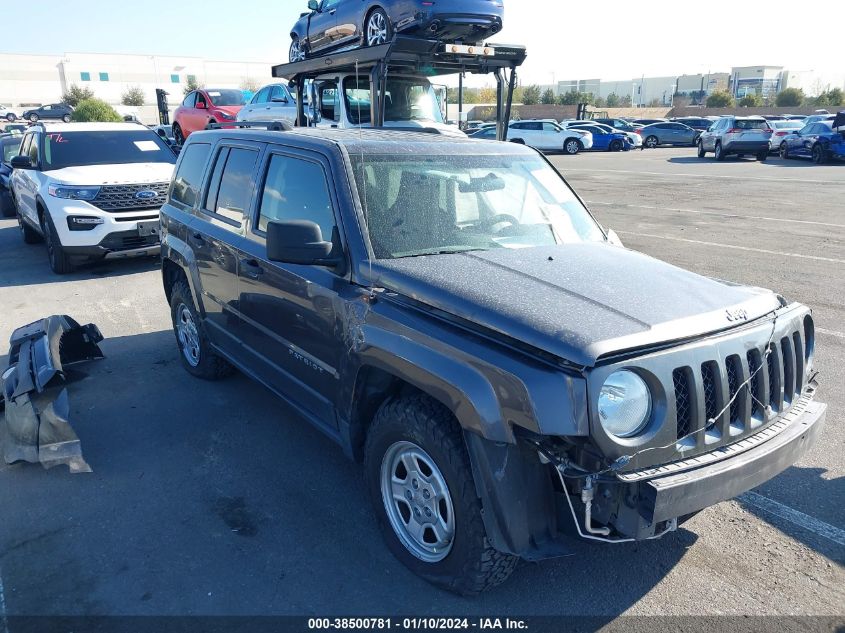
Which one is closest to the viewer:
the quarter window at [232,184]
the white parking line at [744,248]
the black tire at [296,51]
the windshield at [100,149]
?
the quarter window at [232,184]

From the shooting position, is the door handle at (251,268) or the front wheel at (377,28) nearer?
the door handle at (251,268)

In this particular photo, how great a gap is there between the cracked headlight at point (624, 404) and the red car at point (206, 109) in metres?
18.4

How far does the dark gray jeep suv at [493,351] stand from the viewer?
2.38 m

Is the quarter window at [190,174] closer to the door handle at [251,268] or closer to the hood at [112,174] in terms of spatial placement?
the door handle at [251,268]

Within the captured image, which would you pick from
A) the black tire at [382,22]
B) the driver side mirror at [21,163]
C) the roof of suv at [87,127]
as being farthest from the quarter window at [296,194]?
the roof of suv at [87,127]

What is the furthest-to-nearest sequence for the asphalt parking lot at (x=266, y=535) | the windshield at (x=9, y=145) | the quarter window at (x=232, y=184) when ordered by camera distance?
the windshield at (x=9, y=145) → the quarter window at (x=232, y=184) → the asphalt parking lot at (x=266, y=535)

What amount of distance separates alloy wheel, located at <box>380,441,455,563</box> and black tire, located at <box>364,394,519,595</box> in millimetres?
32

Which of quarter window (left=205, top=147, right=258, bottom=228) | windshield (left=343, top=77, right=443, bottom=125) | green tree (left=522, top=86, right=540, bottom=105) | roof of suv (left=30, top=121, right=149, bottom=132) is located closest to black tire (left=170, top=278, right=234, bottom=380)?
quarter window (left=205, top=147, right=258, bottom=228)

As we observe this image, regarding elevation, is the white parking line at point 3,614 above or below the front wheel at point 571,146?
below

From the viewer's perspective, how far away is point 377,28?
10742 mm

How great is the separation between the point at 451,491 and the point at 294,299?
1.53 m

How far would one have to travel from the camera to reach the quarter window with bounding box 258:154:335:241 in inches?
139

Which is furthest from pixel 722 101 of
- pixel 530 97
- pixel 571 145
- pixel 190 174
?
pixel 190 174

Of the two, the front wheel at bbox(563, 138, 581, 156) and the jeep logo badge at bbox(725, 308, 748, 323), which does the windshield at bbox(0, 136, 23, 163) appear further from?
the front wheel at bbox(563, 138, 581, 156)
